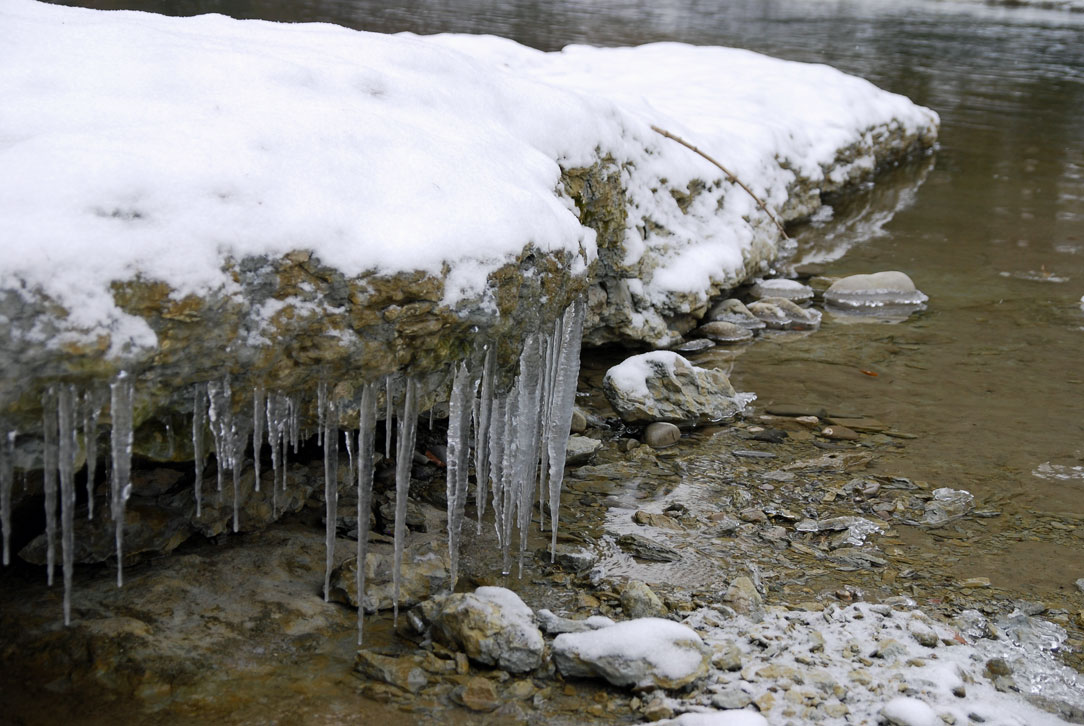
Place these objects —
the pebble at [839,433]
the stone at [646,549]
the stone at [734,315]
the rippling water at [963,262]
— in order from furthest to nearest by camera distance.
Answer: the stone at [734,315] → the pebble at [839,433] → the rippling water at [963,262] → the stone at [646,549]

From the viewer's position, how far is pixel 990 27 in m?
26.8

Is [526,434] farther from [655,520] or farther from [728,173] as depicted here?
[728,173]

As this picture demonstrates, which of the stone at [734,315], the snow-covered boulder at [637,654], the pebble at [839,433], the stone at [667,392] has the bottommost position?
the snow-covered boulder at [637,654]

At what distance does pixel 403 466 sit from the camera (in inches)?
130

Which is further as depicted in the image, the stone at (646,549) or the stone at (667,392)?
the stone at (667,392)

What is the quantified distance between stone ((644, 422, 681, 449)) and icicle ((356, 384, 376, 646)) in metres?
2.09

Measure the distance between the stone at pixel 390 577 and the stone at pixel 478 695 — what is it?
503mm

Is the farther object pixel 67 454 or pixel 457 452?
pixel 457 452

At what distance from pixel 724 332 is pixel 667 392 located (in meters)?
1.46

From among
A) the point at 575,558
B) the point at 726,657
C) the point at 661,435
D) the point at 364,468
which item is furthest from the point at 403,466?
the point at 661,435

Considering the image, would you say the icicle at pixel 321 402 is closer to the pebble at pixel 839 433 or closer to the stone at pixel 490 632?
the stone at pixel 490 632

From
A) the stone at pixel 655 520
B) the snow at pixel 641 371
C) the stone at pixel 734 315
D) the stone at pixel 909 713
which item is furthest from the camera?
the stone at pixel 734 315

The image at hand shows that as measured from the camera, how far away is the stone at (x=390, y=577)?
3.38 m

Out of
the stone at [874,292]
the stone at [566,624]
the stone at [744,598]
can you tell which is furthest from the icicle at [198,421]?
the stone at [874,292]
